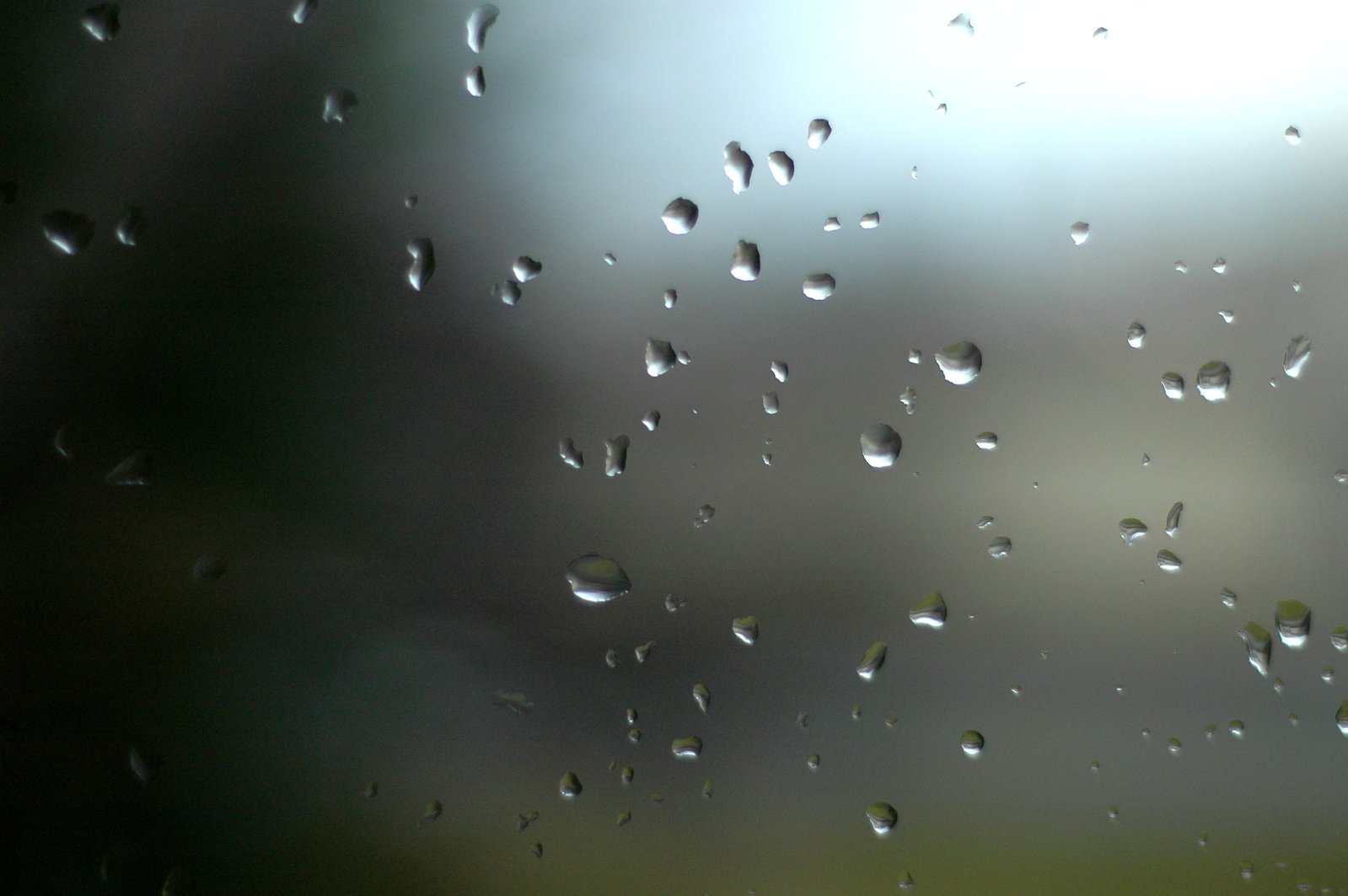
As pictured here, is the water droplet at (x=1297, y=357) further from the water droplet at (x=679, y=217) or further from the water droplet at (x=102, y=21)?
the water droplet at (x=102, y=21)

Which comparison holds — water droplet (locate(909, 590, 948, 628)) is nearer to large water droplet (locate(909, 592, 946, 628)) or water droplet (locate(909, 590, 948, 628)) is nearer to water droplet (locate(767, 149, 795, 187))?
large water droplet (locate(909, 592, 946, 628))

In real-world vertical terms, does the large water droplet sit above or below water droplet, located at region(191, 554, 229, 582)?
above

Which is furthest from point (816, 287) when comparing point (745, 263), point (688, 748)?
point (688, 748)

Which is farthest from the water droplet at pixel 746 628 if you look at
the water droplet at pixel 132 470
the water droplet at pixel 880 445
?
the water droplet at pixel 132 470

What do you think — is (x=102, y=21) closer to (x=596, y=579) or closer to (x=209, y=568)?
(x=209, y=568)

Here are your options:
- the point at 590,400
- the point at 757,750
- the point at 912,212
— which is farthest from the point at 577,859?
the point at 912,212

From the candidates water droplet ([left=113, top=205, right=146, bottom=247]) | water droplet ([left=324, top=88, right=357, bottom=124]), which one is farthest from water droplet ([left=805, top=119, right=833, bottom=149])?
water droplet ([left=113, top=205, right=146, bottom=247])

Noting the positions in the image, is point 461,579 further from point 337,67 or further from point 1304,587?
point 1304,587
